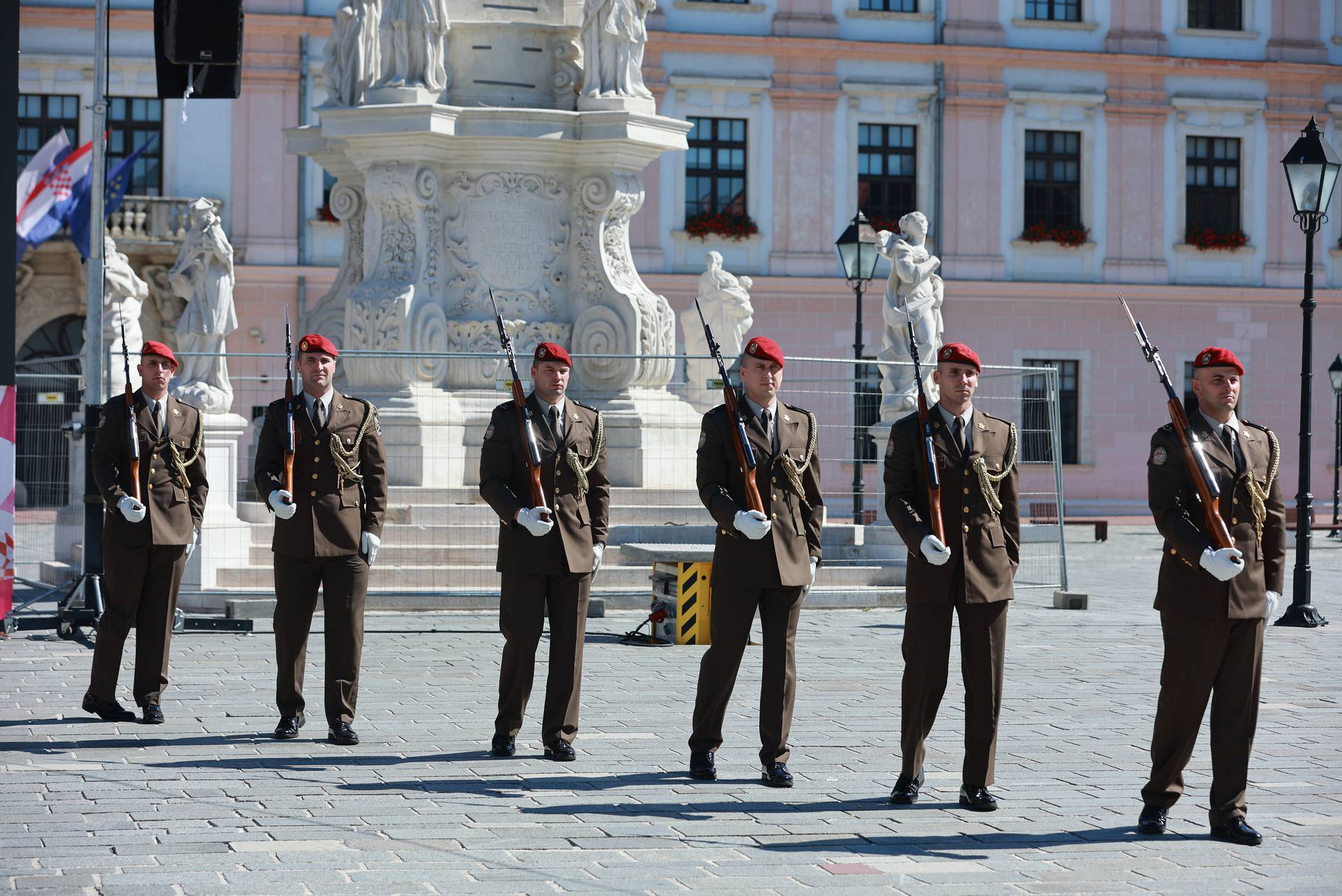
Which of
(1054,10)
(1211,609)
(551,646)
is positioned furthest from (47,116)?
(1211,609)

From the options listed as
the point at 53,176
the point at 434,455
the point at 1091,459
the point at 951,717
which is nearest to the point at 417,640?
the point at 434,455

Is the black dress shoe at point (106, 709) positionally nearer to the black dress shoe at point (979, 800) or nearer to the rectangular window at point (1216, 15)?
the black dress shoe at point (979, 800)

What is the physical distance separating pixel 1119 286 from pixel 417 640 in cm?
2822

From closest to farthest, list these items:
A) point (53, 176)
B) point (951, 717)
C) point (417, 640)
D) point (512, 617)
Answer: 1. point (512, 617)
2. point (951, 717)
3. point (417, 640)
4. point (53, 176)

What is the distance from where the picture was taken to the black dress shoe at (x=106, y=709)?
987cm

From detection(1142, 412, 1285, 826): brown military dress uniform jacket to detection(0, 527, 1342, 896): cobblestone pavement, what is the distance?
1.11 ft

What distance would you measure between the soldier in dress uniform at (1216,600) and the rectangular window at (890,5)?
32.1 metres

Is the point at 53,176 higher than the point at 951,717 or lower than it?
higher

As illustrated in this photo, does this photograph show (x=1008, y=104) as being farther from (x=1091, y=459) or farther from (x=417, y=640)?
(x=417, y=640)

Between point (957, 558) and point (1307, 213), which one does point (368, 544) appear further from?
point (1307, 213)

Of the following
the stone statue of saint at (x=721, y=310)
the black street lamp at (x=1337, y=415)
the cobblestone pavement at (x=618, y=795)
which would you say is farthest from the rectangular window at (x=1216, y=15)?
the cobblestone pavement at (x=618, y=795)

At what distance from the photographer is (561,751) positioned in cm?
891

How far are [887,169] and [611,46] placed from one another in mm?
21877

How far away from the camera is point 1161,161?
39.8 metres
